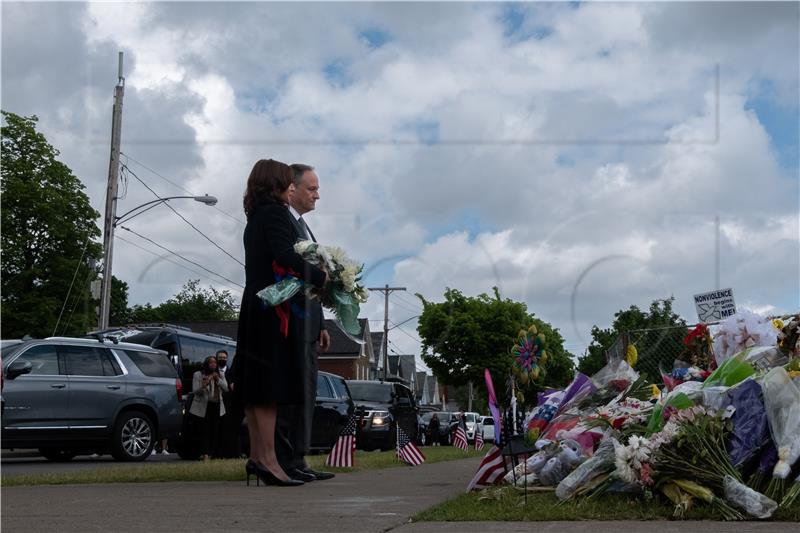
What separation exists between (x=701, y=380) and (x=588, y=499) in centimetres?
189

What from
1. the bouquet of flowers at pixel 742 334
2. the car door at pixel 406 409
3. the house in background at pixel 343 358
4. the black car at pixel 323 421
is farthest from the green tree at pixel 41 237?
the bouquet of flowers at pixel 742 334

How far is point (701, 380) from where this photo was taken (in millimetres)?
6789

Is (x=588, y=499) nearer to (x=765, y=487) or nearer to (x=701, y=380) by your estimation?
(x=765, y=487)

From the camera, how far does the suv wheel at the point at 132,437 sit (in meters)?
15.0

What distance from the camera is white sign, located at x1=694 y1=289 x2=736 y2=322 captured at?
11477 millimetres

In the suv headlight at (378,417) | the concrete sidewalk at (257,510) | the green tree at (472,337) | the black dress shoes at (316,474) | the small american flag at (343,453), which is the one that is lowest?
the concrete sidewalk at (257,510)

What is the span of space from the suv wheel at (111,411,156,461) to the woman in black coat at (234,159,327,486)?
868 centimetres

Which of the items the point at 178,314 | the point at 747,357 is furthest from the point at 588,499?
the point at 178,314

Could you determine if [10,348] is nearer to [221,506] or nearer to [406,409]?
[221,506]

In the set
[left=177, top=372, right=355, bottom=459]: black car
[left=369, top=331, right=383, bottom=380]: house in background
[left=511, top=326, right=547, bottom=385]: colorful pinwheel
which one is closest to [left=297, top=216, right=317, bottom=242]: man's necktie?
[left=511, top=326, right=547, bottom=385]: colorful pinwheel

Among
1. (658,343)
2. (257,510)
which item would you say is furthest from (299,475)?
(658,343)

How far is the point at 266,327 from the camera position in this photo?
22.5 feet

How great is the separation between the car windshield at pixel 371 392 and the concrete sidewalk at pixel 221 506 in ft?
52.0

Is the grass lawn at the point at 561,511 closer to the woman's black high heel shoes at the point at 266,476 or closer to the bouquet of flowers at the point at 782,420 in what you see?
the bouquet of flowers at the point at 782,420
